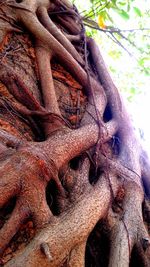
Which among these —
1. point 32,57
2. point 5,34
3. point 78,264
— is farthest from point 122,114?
point 78,264

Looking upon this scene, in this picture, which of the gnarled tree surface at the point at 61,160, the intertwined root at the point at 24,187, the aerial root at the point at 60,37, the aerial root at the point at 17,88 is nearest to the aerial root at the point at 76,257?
the gnarled tree surface at the point at 61,160

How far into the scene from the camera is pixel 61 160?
4.86 ft

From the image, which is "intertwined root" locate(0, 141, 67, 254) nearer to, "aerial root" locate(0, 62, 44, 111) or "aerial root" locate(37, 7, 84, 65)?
"aerial root" locate(0, 62, 44, 111)

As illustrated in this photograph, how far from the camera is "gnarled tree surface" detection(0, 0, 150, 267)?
1239mm

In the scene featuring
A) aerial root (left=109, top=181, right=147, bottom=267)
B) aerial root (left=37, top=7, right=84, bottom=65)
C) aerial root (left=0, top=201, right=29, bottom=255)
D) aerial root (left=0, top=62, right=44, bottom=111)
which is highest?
aerial root (left=37, top=7, right=84, bottom=65)

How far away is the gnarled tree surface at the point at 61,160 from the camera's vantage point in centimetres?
124

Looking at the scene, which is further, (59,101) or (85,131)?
(59,101)

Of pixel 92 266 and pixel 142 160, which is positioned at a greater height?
pixel 142 160

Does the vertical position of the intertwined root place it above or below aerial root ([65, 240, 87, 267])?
above

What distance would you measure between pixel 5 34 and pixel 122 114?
928 millimetres

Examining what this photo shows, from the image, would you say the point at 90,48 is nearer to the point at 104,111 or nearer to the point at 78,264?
the point at 104,111

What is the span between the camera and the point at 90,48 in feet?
9.06

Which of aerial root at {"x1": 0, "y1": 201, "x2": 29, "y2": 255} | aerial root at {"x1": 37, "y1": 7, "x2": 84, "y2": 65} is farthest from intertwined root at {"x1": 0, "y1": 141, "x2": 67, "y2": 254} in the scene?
aerial root at {"x1": 37, "y1": 7, "x2": 84, "y2": 65}

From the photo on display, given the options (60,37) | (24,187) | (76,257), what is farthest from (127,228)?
(60,37)
